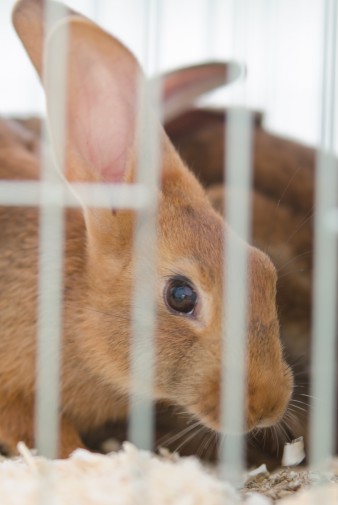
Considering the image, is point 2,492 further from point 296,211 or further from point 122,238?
point 296,211

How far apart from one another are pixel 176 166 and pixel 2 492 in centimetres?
68

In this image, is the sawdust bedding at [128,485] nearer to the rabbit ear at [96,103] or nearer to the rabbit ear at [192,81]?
the rabbit ear at [96,103]

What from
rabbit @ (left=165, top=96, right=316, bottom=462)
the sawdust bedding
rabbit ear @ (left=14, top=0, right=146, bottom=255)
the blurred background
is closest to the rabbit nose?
the sawdust bedding

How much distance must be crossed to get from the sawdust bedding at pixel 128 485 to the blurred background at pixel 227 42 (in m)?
0.73

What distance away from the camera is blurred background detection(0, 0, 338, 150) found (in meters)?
1.71

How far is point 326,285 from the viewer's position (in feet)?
5.68

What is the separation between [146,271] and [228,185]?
0.56 metres

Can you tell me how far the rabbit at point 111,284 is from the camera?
1.26 meters

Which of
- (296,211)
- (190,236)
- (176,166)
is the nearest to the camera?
(190,236)

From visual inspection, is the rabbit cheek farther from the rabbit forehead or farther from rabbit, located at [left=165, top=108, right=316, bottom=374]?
rabbit, located at [left=165, top=108, right=316, bottom=374]

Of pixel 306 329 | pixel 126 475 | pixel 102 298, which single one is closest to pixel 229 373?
pixel 126 475

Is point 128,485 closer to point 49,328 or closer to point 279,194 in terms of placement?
point 49,328

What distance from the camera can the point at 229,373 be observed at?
121 cm

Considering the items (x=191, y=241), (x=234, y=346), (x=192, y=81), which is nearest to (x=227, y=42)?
Result: (x=192, y=81)
